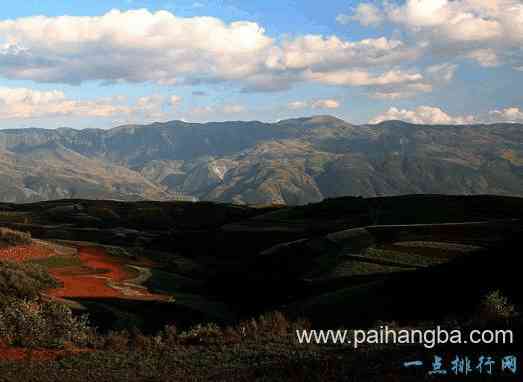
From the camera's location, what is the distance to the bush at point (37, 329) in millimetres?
27547

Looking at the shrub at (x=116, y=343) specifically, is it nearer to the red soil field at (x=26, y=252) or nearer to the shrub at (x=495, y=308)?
the shrub at (x=495, y=308)

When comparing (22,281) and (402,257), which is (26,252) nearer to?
(22,281)

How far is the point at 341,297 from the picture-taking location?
43594 mm

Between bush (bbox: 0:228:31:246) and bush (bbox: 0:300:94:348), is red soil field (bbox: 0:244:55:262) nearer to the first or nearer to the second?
bush (bbox: 0:228:31:246)

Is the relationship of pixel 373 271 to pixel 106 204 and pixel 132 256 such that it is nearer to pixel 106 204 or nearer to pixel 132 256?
pixel 132 256

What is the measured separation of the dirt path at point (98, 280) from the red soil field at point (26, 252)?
5.76 metres

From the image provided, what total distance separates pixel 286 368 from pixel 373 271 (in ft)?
135

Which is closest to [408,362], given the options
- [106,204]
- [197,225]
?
[197,225]

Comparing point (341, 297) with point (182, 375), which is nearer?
point (182, 375)

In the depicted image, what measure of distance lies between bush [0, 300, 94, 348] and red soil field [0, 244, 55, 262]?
51.3 meters

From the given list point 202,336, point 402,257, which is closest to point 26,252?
point 402,257

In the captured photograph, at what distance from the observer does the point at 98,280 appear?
67.8 m

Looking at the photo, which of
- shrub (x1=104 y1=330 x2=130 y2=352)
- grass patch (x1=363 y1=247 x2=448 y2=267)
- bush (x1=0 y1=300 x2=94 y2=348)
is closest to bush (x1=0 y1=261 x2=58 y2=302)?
bush (x1=0 y1=300 x2=94 y2=348)

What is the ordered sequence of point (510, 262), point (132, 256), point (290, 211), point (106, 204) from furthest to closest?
point (106, 204), point (290, 211), point (132, 256), point (510, 262)
